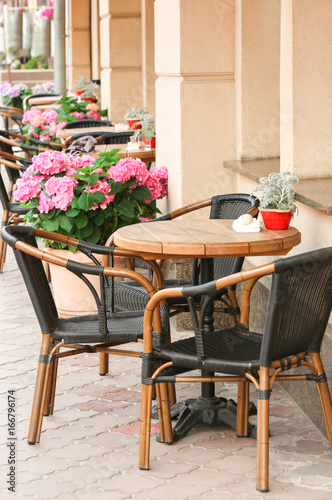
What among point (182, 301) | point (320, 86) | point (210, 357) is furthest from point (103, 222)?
point (210, 357)

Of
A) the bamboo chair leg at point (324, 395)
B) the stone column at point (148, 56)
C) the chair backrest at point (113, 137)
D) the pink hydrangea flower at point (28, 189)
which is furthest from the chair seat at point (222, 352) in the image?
the stone column at point (148, 56)

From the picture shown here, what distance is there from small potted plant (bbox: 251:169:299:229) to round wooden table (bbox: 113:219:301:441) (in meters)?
0.05

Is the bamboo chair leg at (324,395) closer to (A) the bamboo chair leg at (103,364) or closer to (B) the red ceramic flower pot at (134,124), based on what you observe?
(A) the bamboo chair leg at (103,364)

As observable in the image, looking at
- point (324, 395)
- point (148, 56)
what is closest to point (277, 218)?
point (324, 395)

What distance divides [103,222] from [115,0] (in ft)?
17.8

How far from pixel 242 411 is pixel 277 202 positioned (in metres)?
0.99

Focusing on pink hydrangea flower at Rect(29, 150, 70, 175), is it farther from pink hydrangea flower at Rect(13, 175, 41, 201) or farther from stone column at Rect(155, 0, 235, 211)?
stone column at Rect(155, 0, 235, 211)

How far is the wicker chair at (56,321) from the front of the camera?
3.67 m

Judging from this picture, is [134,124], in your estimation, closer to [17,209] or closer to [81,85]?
[17,209]

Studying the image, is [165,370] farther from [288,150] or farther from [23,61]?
[23,61]

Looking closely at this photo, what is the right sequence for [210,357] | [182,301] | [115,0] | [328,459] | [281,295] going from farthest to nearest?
[115,0]
[182,301]
[328,459]
[210,357]
[281,295]

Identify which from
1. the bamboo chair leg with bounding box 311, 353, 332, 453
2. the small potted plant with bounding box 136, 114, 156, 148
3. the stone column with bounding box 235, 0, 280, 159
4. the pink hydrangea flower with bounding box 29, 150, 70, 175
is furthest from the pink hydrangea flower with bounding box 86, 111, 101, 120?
the bamboo chair leg with bounding box 311, 353, 332, 453

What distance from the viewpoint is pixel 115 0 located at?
9.97 meters

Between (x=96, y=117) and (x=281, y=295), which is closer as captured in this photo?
(x=281, y=295)
